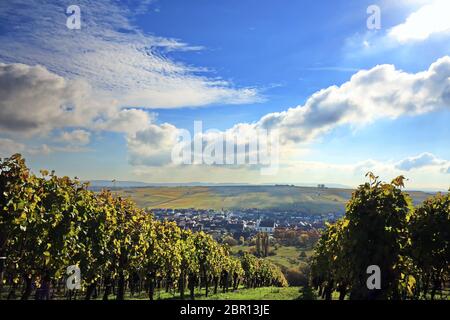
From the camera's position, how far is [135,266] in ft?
109

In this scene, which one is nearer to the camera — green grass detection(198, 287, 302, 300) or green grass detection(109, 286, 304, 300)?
green grass detection(198, 287, 302, 300)

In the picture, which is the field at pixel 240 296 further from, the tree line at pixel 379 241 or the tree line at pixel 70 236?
the tree line at pixel 379 241

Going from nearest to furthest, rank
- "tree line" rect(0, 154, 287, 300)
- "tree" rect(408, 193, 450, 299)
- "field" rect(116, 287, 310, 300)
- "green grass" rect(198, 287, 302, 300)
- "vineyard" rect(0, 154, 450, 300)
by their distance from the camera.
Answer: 1. "tree line" rect(0, 154, 287, 300)
2. "vineyard" rect(0, 154, 450, 300)
3. "tree" rect(408, 193, 450, 299)
4. "green grass" rect(198, 287, 302, 300)
5. "field" rect(116, 287, 310, 300)

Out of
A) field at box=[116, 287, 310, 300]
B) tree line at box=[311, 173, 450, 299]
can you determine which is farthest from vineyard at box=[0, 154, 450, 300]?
→ field at box=[116, 287, 310, 300]

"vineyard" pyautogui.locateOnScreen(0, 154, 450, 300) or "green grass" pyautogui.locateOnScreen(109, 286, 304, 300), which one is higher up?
"vineyard" pyautogui.locateOnScreen(0, 154, 450, 300)

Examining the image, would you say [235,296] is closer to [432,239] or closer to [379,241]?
[432,239]

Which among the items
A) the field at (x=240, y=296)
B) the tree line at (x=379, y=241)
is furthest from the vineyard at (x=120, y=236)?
the field at (x=240, y=296)

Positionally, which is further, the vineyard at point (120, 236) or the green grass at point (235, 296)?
the green grass at point (235, 296)

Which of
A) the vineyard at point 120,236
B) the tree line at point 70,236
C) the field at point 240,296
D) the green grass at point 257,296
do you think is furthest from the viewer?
the field at point 240,296

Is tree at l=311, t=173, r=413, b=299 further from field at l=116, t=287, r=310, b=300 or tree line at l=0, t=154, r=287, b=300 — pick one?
field at l=116, t=287, r=310, b=300
